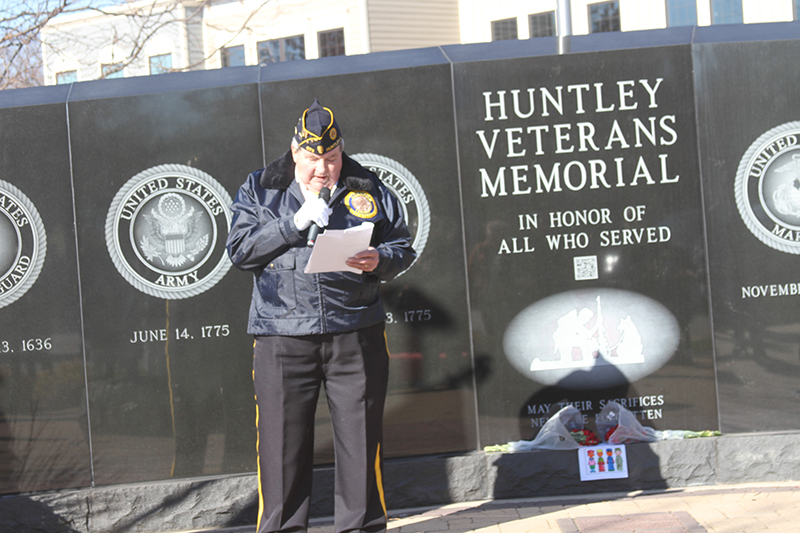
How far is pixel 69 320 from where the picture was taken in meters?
4.30

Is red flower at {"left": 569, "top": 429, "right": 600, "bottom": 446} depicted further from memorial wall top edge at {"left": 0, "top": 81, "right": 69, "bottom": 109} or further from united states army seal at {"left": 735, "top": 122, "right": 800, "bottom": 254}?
memorial wall top edge at {"left": 0, "top": 81, "right": 69, "bottom": 109}

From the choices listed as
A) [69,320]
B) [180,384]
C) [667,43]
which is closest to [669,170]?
[667,43]

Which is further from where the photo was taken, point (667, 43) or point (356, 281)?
point (667, 43)

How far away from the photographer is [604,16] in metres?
13.4

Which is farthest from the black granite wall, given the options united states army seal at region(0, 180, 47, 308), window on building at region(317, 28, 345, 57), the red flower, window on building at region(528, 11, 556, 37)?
window on building at region(317, 28, 345, 57)

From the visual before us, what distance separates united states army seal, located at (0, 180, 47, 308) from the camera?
4301 millimetres

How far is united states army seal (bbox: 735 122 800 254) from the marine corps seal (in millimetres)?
3093

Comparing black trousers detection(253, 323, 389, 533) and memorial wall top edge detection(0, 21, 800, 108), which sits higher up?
memorial wall top edge detection(0, 21, 800, 108)

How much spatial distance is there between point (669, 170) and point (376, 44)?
976 cm

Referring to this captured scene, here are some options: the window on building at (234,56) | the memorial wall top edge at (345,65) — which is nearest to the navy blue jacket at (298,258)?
the memorial wall top edge at (345,65)

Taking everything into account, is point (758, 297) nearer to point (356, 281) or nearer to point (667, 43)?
point (667, 43)

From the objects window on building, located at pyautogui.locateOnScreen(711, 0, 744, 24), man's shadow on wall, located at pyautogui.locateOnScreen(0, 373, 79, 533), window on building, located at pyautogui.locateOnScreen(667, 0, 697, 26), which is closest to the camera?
man's shadow on wall, located at pyautogui.locateOnScreen(0, 373, 79, 533)

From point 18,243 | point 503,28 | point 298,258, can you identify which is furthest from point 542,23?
point 298,258

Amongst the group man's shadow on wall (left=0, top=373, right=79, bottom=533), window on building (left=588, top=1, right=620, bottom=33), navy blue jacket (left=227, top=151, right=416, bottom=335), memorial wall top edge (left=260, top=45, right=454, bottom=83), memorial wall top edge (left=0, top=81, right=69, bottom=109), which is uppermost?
window on building (left=588, top=1, right=620, bottom=33)
